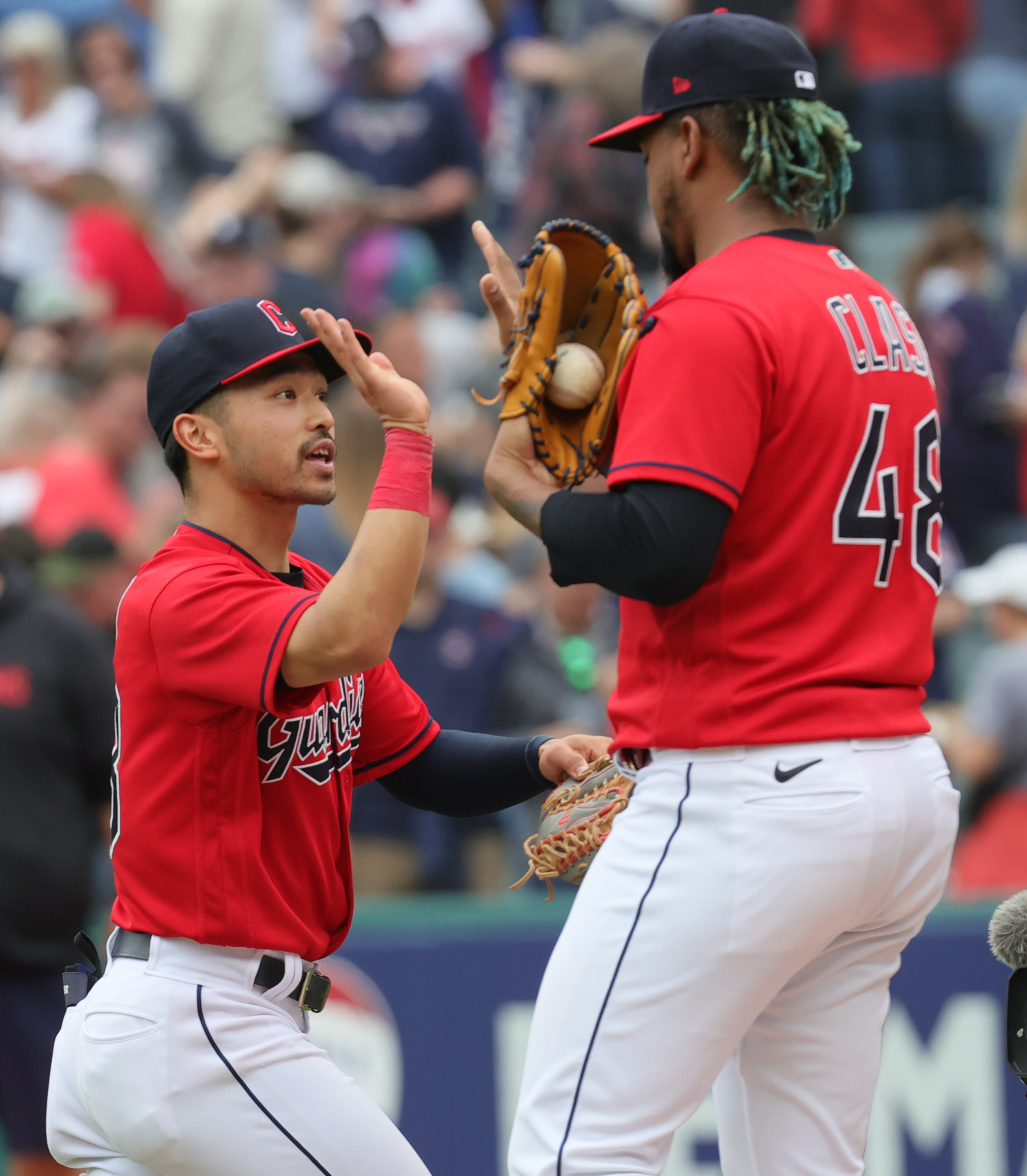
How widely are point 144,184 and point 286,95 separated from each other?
1.15 meters

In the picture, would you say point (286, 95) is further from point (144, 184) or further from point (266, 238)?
point (266, 238)

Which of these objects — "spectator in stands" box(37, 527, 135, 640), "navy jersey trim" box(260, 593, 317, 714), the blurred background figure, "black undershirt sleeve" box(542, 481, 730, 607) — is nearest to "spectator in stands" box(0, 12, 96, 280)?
the blurred background figure

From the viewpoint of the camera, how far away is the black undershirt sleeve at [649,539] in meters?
2.56

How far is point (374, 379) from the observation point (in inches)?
108

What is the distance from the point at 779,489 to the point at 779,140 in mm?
583

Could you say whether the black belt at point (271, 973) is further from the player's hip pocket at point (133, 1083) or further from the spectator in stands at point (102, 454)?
the spectator in stands at point (102, 454)

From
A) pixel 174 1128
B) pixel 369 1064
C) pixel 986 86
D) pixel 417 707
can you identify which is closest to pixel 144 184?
pixel 986 86

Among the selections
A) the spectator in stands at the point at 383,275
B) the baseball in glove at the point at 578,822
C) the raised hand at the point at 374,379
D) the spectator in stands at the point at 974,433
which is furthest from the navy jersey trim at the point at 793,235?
the spectator in stands at the point at 383,275

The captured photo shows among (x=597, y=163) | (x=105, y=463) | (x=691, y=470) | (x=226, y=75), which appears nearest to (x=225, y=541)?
(x=691, y=470)

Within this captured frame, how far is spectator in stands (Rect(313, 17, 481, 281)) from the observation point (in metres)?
10.2

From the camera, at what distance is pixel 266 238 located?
9.59 meters

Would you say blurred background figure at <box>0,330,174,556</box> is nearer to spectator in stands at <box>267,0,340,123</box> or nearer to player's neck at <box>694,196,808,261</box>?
spectator in stands at <box>267,0,340,123</box>

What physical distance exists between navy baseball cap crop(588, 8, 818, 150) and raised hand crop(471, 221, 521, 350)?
1.26 feet

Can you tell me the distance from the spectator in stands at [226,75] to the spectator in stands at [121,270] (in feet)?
6.44
